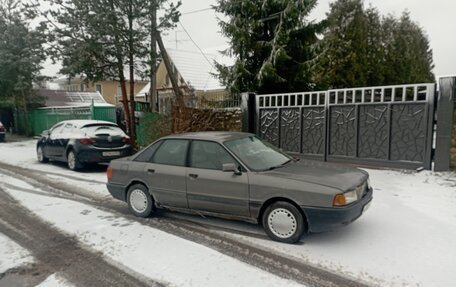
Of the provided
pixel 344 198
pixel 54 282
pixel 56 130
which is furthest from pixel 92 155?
pixel 344 198

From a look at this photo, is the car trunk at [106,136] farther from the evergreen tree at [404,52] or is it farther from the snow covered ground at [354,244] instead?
the evergreen tree at [404,52]

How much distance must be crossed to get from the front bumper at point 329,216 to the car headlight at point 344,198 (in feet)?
0.15

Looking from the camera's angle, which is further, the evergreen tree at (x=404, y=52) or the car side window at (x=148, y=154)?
the evergreen tree at (x=404, y=52)

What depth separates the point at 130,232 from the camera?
14.8 feet

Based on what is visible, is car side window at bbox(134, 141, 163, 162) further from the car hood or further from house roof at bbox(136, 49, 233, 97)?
house roof at bbox(136, 49, 233, 97)

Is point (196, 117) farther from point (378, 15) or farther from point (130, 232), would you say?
point (378, 15)

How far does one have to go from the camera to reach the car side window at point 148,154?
5203mm

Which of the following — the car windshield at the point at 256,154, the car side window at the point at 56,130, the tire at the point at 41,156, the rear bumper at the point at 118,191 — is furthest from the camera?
the tire at the point at 41,156

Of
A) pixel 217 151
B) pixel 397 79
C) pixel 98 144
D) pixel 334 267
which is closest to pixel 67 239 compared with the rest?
pixel 217 151

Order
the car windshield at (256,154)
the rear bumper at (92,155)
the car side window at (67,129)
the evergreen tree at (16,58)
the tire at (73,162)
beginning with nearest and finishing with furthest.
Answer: the car windshield at (256,154) < the rear bumper at (92,155) < the tire at (73,162) < the car side window at (67,129) < the evergreen tree at (16,58)

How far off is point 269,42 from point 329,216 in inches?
375

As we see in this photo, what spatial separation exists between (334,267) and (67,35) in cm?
1152

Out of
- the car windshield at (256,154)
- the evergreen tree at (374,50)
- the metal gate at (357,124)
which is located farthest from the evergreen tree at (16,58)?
the evergreen tree at (374,50)

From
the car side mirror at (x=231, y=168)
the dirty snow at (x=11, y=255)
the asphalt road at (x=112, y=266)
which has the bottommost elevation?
the dirty snow at (x=11, y=255)
